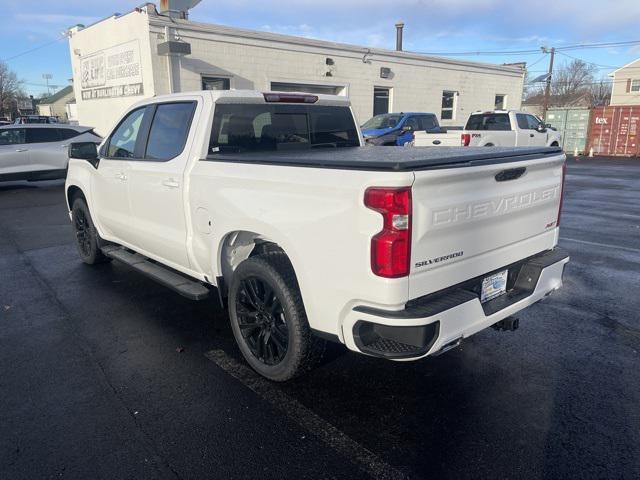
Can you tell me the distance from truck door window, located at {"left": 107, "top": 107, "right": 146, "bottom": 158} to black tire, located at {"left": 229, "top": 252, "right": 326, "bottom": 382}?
7.09ft

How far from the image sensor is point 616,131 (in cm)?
2602

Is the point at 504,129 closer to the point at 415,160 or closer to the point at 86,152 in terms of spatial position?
the point at 86,152

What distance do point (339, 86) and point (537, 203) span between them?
1968cm

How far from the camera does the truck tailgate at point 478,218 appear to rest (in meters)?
2.62

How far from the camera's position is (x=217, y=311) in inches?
192

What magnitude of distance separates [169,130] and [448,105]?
82.5 feet

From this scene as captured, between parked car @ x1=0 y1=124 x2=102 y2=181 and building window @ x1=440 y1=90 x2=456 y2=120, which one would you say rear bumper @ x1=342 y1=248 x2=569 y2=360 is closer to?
parked car @ x1=0 y1=124 x2=102 y2=181

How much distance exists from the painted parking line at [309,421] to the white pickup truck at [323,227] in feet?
0.39

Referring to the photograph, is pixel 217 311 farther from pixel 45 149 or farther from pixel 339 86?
pixel 339 86

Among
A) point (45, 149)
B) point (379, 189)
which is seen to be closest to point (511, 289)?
point (379, 189)

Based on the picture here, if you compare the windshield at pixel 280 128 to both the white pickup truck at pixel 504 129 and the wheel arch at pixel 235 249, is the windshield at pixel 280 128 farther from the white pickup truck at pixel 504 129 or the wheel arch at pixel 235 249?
the white pickup truck at pixel 504 129

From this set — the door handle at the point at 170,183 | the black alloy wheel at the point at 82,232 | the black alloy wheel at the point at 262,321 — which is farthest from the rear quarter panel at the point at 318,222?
the black alloy wheel at the point at 82,232

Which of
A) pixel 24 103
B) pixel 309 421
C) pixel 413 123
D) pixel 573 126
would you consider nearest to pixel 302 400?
pixel 309 421

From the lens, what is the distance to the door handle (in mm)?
3994
